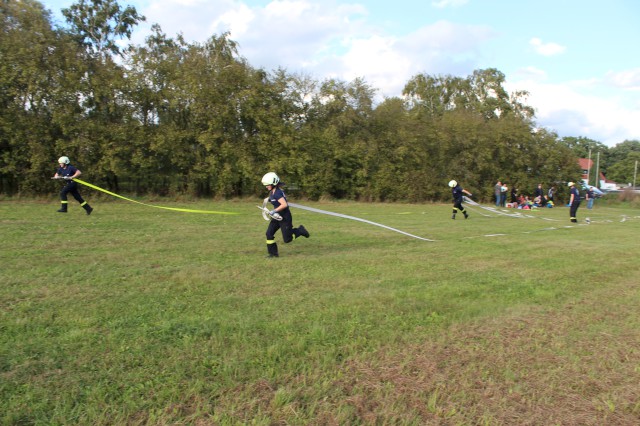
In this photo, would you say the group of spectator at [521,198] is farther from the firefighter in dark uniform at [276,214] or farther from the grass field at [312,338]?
the firefighter in dark uniform at [276,214]

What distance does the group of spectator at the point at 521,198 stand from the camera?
27844 millimetres

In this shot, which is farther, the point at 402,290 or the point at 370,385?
the point at 402,290

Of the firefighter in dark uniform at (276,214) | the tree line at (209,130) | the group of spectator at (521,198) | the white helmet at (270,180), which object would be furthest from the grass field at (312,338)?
the group of spectator at (521,198)

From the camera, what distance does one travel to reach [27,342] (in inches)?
156

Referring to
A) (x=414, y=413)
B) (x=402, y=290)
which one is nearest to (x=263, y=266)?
(x=402, y=290)

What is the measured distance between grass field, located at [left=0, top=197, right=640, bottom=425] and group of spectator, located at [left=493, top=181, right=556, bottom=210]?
20.3m

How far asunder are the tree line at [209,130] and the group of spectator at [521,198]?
1003 mm

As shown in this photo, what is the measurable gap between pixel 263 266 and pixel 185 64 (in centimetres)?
1848

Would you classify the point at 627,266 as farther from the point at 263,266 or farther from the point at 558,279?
the point at 263,266

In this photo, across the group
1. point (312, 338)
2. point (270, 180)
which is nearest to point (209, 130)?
point (270, 180)

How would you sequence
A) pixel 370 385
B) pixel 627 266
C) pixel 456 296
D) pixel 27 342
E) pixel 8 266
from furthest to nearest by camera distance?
pixel 627 266 → pixel 8 266 → pixel 456 296 → pixel 27 342 → pixel 370 385

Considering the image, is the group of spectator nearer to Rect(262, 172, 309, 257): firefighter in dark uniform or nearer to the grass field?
the grass field

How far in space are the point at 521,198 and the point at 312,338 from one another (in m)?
28.1

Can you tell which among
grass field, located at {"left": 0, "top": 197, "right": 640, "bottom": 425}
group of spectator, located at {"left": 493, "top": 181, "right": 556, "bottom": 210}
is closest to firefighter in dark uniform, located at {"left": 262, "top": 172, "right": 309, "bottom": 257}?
grass field, located at {"left": 0, "top": 197, "right": 640, "bottom": 425}
